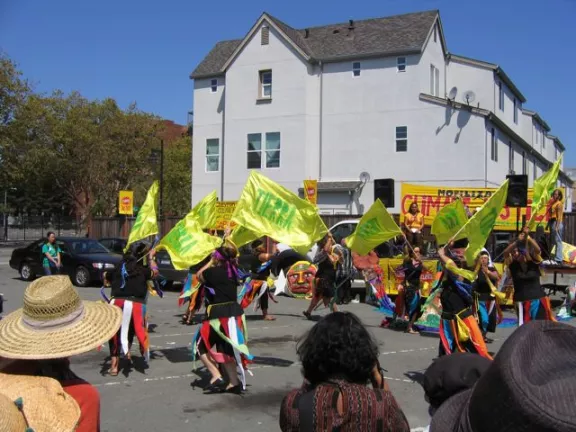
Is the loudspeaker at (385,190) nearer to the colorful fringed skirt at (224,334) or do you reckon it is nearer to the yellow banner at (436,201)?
the yellow banner at (436,201)

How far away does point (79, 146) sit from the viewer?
4225 centimetres

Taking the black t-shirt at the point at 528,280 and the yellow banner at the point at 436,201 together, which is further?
the yellow banner at the point at 436,201

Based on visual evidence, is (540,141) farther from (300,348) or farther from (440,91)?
(300,348)

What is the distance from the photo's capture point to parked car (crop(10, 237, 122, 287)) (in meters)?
18.3

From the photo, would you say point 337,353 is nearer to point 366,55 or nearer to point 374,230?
point 374,230

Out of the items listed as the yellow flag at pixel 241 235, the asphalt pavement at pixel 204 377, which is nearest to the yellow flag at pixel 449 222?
the asphalt pavement at pixel 204 377

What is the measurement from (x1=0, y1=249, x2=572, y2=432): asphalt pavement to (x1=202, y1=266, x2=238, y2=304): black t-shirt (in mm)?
1026

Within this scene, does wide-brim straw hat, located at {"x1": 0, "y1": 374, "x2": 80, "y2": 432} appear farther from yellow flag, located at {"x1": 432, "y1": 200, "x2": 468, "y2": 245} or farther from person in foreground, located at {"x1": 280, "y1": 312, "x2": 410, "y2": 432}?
yellow flag, located at {"x1": 432, "y1": 200, "x2": 468, "y2": 245}

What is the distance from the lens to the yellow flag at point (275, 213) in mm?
8047

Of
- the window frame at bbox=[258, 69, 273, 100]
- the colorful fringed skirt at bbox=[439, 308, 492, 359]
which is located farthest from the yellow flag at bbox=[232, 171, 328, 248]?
the window frame at bbox=[258, 69, 273, 100]

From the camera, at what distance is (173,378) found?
7934mm

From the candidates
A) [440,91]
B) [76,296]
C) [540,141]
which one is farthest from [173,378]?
[540,141]

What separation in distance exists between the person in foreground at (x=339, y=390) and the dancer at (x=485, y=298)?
25.1 ft

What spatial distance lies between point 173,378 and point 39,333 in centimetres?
534
